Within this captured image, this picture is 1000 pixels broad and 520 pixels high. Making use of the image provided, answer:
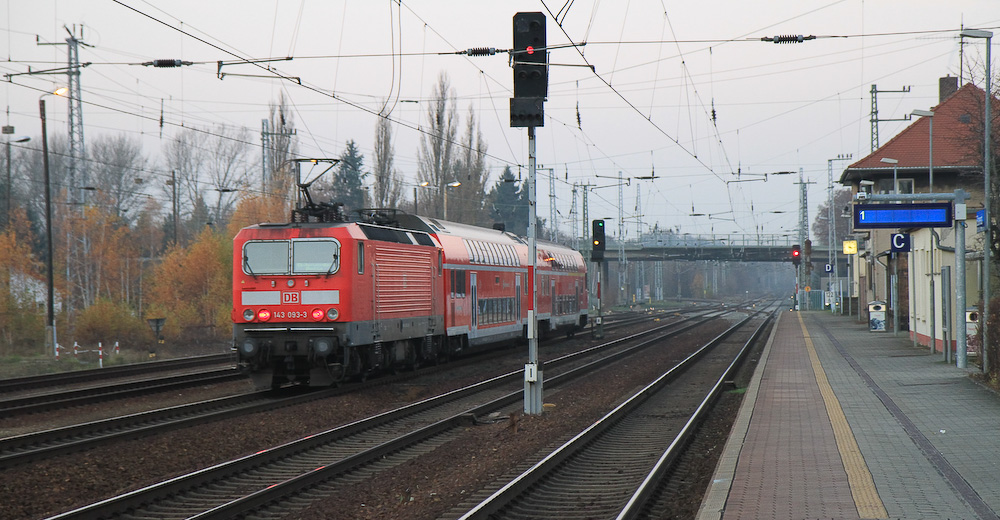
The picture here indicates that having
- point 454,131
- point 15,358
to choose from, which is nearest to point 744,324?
point 454,131

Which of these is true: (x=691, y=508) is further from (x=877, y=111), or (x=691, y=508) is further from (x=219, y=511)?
(x=877, y=111)

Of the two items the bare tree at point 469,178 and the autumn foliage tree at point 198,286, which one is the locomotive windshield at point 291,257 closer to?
the autumn foliage tree at point 198,286

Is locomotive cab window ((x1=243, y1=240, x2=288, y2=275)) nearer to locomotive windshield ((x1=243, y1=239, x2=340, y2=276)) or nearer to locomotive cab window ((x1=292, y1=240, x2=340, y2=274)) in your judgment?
locomotive windshield ((x1=243, y1=239, x2=340, y2=276))

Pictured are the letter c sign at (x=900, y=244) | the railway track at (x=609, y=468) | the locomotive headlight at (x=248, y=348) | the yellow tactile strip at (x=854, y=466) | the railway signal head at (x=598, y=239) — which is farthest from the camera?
the railway signal head at (x=598, y=239)

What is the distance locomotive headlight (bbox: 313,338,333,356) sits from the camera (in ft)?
53.0

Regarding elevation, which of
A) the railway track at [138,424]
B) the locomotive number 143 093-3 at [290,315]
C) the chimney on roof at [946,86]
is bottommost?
the railway track at [138,424]

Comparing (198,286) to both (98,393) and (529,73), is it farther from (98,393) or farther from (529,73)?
(529,73)

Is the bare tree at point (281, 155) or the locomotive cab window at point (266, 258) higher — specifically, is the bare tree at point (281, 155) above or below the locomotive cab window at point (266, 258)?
above

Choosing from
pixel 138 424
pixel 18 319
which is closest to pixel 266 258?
pixel 138 424

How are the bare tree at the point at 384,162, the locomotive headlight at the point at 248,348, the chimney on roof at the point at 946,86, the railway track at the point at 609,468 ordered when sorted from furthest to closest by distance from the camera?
the bare tree at the point at 384,162 < the chimney on roof at the point at 946,86 < the locomotive headlight at the point at 248,348 < the railway track at the point at 609,468

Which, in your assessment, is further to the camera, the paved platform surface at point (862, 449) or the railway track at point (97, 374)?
the railway track at point (97, 374)

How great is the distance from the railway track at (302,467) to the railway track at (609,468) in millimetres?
1896

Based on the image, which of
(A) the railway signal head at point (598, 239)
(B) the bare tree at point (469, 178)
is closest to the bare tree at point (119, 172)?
(B) the bare tree at point (469, 178)

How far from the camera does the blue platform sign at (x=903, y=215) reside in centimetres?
1747
